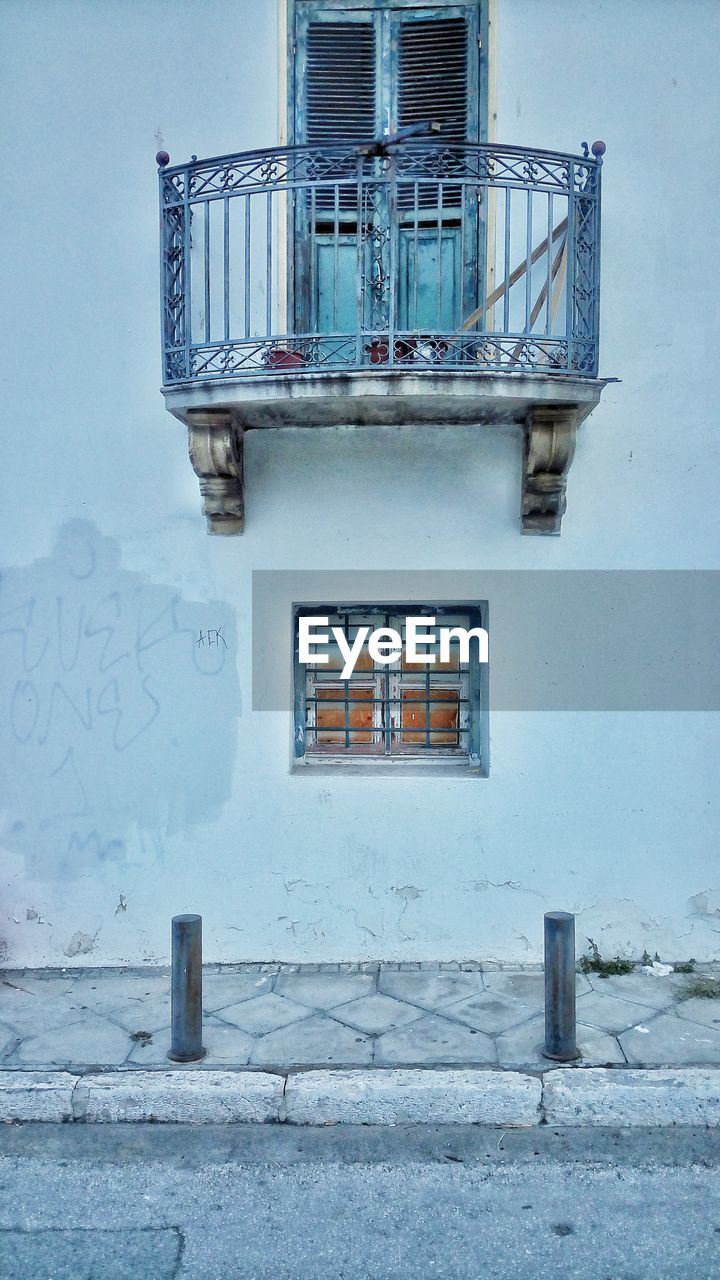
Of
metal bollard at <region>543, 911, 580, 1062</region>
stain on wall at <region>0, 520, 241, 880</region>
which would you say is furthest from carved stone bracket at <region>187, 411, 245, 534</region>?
metal bollard at <region>543, 911, 580, 1062</region>

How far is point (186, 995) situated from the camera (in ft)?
15.9

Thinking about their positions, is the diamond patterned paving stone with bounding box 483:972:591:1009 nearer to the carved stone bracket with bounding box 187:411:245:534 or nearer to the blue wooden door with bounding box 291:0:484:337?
the carved stone bracket with bounding box 187:411:245:534

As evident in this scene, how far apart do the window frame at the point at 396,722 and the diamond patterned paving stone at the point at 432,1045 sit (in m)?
1.55

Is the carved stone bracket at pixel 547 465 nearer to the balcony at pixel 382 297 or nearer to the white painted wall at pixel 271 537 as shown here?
the balcony at pixel 382 297

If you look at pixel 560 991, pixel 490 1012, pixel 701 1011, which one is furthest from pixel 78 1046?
pixel 701 1011

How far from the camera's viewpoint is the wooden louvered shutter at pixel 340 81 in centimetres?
610

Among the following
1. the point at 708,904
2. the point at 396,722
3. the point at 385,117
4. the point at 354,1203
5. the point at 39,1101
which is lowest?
the point at 354,1203

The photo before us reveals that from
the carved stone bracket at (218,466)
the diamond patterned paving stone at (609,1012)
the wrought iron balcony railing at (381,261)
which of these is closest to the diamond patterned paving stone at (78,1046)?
the diamond patterned paving stone at (609,1012)

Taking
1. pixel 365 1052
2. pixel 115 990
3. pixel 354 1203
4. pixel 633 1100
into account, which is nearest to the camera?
pixel 354 1203

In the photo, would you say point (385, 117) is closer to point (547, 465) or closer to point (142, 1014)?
point (547, 465)

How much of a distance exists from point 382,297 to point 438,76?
1515 millimetres

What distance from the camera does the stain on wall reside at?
607 centimetres

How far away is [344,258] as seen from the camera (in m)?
6.10

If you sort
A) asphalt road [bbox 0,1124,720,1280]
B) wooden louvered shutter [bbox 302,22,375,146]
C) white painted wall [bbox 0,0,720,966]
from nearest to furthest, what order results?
1. asphalt road [bbox 0,1124,720,1280]
2. white painted wall [bbox 0,0,720,966]
3. wooden louvered shutter [bbox 302,22,375,146]
